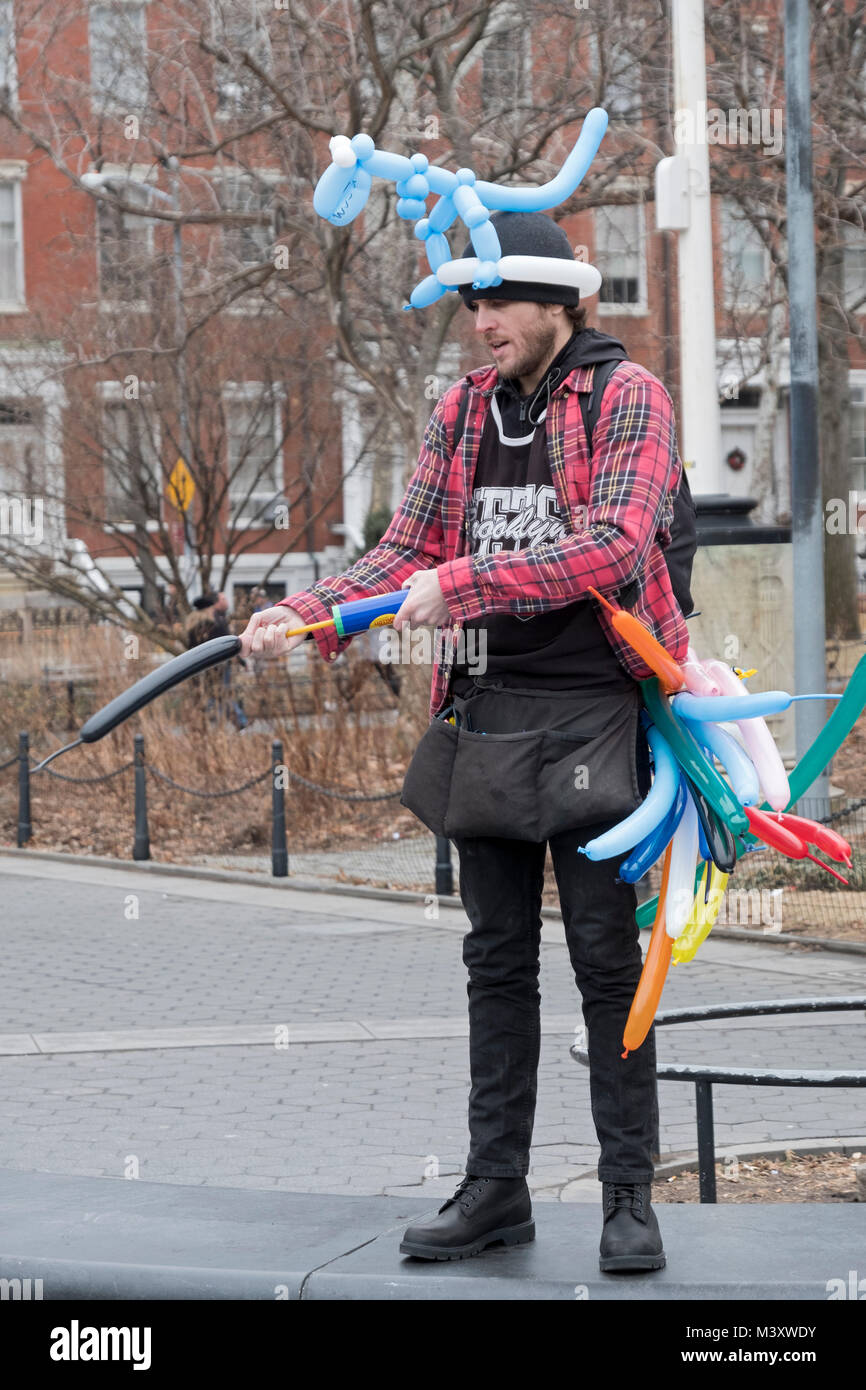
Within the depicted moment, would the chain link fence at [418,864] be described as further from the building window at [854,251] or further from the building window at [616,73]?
the building window at [854,251]

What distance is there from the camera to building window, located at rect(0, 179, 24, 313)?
33.3m

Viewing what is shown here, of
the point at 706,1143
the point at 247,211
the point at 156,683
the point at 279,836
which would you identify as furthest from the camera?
the point at 247,211

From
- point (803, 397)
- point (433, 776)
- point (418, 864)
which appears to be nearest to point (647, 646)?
point (433, 776)

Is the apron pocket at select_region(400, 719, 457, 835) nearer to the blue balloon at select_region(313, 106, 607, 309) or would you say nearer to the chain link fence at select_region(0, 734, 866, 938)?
the blue balloon at select_region(313, 106, 607, 309)

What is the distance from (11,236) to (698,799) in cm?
3232

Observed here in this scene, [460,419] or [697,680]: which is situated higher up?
[460,419]

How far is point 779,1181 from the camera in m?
5.30

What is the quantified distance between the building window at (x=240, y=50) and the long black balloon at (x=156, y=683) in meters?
11.3

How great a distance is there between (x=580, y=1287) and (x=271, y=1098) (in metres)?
3.20

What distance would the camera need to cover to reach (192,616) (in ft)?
57.3

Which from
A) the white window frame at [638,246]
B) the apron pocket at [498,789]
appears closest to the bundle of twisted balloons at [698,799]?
the apron pocket at [498,789]

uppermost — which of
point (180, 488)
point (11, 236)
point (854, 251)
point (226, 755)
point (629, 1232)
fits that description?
point (11, 236)

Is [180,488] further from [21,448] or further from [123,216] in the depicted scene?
[123,216]
